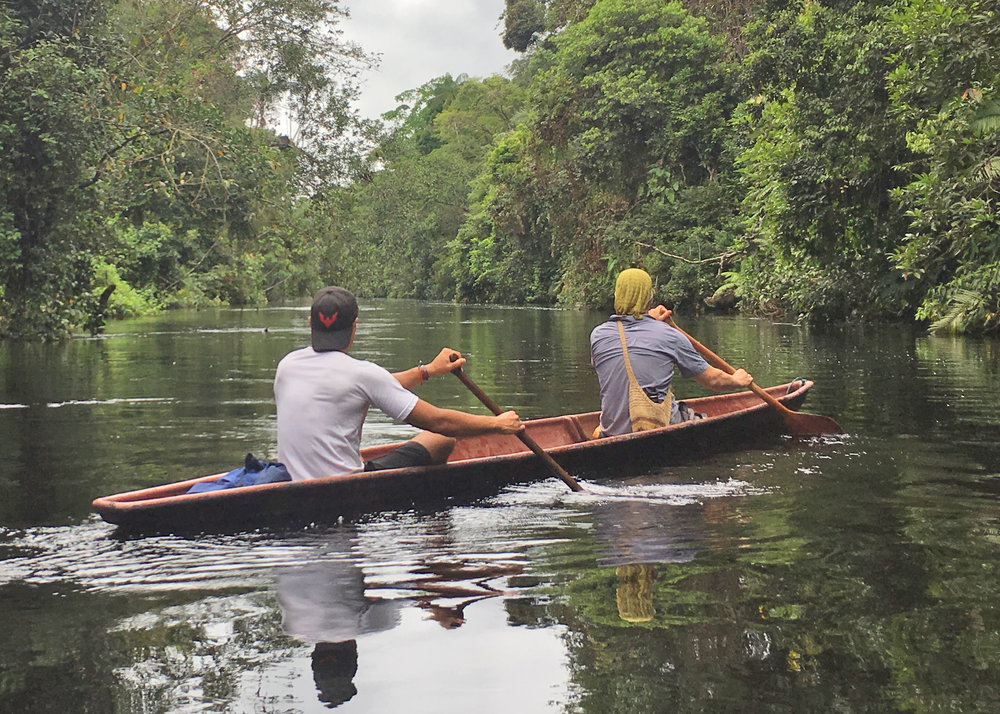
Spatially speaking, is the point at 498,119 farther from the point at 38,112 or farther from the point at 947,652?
the point at 947,652

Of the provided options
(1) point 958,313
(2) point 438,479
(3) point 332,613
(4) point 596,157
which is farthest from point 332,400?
(4) point 596,157

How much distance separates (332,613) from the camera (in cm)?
427

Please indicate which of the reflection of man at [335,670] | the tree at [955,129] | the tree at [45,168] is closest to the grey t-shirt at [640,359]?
the reflection of man at [335,670]

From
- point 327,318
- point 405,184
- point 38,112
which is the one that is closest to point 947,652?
point 327,318

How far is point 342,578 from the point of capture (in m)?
4.80

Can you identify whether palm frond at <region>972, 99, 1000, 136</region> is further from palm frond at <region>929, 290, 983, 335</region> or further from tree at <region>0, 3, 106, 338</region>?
tree at <region>0, 3, 106, 338</region>

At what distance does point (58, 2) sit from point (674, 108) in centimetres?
2060

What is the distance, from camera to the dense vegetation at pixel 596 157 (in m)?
17.4

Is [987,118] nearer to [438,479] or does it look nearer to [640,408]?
[640,408]

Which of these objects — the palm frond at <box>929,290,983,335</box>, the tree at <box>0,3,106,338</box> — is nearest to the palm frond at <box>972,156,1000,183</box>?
the palm frond at <box>929,290,983,335</box>

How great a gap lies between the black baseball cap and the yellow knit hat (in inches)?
90.0

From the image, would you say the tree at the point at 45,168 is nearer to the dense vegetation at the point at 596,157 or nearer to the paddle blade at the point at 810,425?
the dense vegetation at the point at 596,157

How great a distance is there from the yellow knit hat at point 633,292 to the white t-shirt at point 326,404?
2261 millimetres

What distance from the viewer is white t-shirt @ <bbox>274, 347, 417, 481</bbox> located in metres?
5.74
